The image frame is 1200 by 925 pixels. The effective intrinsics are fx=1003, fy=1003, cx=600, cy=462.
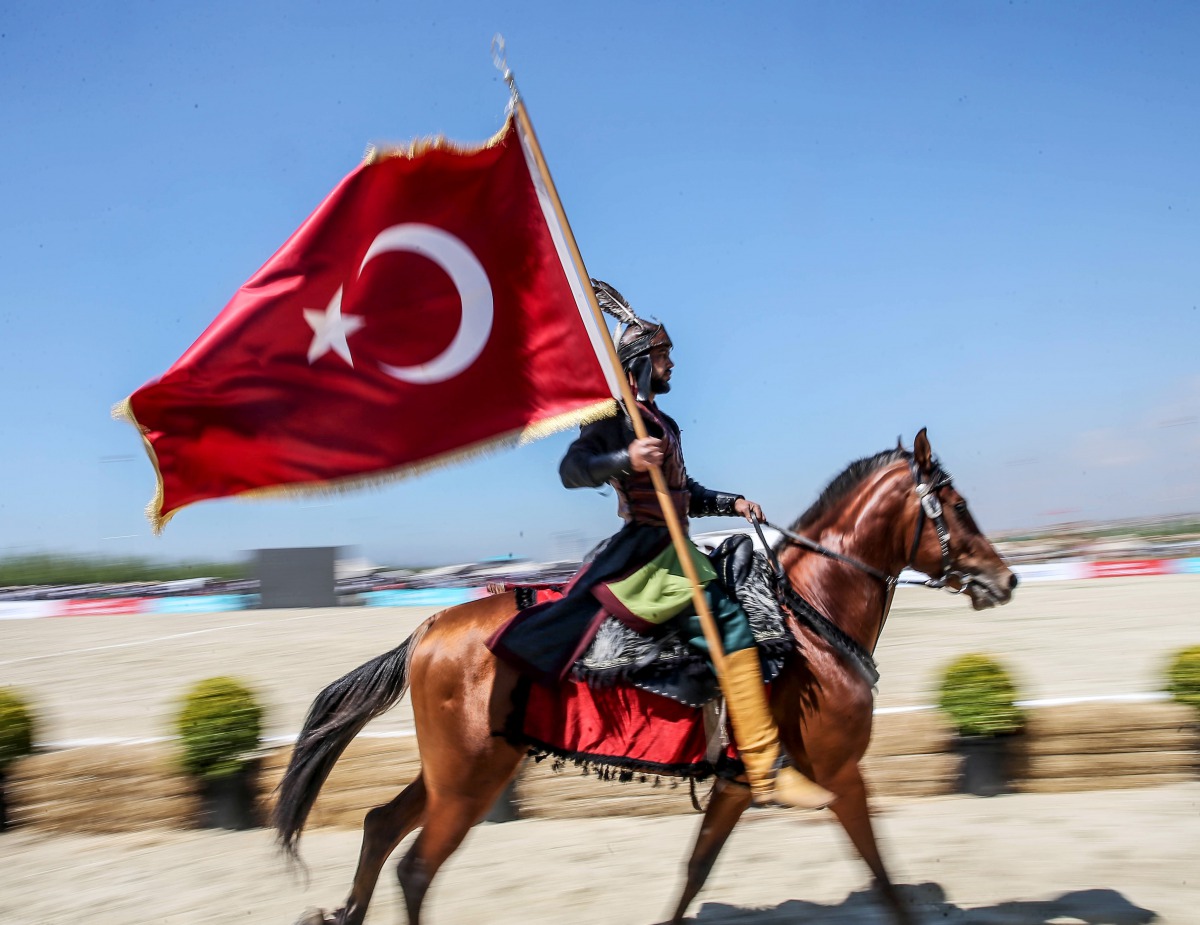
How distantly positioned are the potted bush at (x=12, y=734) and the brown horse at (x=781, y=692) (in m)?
2.96

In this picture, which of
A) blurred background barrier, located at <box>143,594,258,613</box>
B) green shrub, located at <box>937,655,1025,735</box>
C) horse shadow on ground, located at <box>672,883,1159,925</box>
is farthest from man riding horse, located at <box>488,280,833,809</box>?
blurred background barrier, located at <box>143,594,258,613</box>

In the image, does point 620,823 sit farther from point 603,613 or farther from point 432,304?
point 432,304

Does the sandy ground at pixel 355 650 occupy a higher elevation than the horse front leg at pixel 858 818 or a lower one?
lower

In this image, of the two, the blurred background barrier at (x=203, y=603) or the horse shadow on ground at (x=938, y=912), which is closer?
the horse shadow on ground at (x=938, y=912)

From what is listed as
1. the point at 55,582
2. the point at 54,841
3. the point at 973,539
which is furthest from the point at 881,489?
the point at 55,582

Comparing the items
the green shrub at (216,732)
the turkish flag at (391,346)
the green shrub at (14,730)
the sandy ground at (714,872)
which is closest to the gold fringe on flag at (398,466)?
the turkish flag at (391,346)

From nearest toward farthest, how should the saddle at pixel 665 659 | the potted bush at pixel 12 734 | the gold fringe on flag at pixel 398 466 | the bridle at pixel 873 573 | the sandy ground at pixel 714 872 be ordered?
the gold fringe on flag at pixel 398 466 < the saddle at pixel 665 659 < the bridle at pixel 873 573 < the sandy ground at pixel 714 872 < the potted bush at pixel 12 734

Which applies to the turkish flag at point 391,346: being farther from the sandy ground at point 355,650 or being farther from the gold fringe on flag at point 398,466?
the sandy ground at point 355,650

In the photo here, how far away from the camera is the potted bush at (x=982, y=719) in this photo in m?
5.96

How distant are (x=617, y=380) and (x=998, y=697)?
140 inches

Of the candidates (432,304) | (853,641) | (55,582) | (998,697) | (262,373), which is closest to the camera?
(262,373)

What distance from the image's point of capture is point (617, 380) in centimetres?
383

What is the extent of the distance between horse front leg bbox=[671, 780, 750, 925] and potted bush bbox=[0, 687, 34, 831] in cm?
449

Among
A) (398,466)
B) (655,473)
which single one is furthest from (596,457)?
(398,466)
